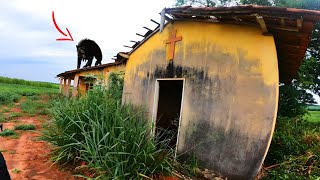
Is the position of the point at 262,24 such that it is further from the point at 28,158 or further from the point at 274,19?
the point at 28,158

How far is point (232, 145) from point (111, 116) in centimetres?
229

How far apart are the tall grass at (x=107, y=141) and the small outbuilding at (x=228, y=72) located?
Answer: 3.07 feet

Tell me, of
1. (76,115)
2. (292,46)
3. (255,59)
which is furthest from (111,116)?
(292,46)

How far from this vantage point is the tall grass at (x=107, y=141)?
4918 millimetres

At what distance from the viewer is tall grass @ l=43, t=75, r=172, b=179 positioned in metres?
4.92

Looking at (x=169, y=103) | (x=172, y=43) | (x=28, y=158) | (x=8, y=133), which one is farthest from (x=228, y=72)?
(x=8, y=133)

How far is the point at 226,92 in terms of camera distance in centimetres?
588

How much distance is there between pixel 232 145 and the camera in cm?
571

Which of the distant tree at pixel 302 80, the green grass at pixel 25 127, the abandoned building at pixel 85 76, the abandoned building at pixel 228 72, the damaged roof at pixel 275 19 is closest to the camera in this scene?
the damaged roof at pixel 275 19

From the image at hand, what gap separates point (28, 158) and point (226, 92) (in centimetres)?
435

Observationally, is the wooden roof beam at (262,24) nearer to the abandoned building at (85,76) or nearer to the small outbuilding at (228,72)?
the small outbuilding at (228,72)

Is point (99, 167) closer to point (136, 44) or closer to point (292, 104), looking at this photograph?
point (136, 44)

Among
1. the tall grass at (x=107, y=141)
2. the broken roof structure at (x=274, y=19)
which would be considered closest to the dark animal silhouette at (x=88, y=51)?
the tall grass at (x=107, y=141)

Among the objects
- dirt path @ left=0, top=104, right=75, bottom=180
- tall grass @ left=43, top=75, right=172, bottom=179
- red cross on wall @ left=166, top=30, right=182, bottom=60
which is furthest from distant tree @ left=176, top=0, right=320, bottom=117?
dirt path @ left=0, top=104, right=75, bottom=180
